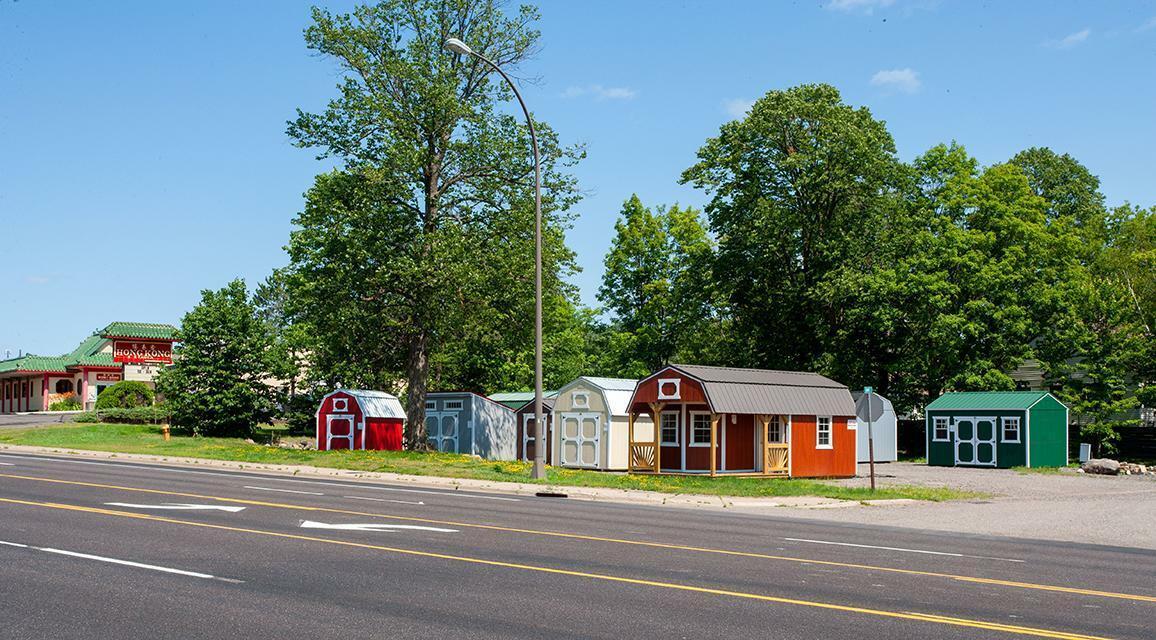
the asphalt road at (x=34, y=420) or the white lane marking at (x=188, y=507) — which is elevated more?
the asphalt road at (x=34, y=420)

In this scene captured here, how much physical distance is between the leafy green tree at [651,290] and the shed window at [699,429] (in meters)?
30.3

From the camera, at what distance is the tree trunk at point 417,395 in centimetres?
4419

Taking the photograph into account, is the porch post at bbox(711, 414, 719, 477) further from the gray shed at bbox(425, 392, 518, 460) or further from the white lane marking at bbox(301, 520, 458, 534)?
the gray shed at bbox(425, 392, 518, 460)

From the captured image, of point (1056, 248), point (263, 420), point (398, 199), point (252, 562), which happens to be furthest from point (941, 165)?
point (252, 562)

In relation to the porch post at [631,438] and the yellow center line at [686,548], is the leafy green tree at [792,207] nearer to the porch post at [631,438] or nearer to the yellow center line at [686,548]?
the porch post at [631,438]

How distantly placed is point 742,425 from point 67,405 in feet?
203

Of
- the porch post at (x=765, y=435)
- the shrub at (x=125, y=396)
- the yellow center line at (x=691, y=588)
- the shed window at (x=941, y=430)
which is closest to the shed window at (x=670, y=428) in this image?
the porch post at (x=765, y=435)

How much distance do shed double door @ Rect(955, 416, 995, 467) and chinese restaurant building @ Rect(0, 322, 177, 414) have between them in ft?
179

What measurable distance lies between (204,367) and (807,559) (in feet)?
159

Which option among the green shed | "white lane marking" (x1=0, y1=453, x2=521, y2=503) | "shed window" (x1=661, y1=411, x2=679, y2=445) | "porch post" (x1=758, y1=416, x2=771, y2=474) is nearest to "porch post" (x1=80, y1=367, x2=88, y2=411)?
"white lane marking" (x1=0, y1=453, x2=521, y2=503)

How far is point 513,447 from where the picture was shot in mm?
49500

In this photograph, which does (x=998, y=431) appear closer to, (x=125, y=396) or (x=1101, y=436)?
(x=1101, y=436)

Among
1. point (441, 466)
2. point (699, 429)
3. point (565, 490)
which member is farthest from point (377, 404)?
point (565, 490)

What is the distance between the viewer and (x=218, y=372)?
5588cm
